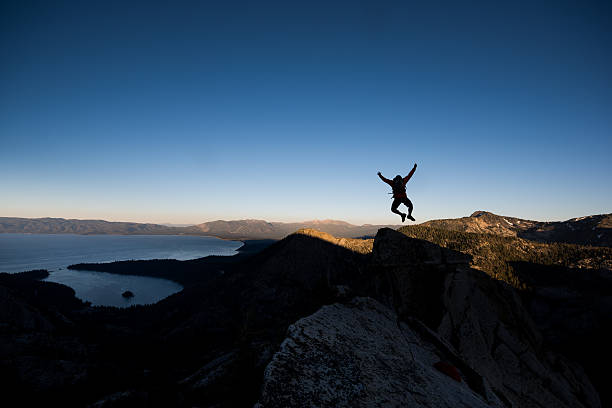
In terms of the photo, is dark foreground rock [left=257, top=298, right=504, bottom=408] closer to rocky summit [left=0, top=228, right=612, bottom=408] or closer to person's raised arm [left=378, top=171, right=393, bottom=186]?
rocky summit [left=0, top=228, right=612, bottom=408]

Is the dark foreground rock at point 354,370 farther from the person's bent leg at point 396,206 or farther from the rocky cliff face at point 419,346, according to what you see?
the person's bent leg at point 396,206

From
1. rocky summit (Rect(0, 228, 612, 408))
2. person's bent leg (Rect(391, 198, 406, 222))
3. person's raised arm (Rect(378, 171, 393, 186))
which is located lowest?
rocky summit (Rect(0, 228, 612, 408))

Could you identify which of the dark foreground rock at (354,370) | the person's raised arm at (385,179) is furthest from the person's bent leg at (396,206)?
the dark foreground rock at (354,370)

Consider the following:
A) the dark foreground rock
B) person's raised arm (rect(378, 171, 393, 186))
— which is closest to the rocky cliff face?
the dark foreground rock

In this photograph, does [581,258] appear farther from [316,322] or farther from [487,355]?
[316,322]

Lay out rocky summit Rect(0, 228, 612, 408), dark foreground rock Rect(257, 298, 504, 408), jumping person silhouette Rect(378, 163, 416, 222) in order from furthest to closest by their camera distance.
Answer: jumping person silhouette Rect(378, 163, 416, 222) < rocky summit Rect(0, 228, 612, 408) < dark foreground rock Rect(257, 298, 504, 408)

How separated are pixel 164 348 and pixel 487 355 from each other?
66.4 meters

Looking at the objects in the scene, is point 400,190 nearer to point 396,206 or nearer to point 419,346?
point 396,206

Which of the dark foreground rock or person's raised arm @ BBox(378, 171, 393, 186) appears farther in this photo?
person's raised arm @ BBox(378, 171, 393, 186)

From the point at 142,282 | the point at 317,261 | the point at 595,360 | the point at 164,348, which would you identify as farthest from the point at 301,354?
the point at 142,282

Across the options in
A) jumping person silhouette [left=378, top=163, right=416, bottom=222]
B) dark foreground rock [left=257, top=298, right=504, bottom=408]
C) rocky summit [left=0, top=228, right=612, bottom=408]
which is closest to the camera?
dark foreground rock [left=257, top=298, right=504, bottom=408]

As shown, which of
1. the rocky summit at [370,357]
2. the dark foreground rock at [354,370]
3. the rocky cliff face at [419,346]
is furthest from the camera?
the rocky summit at [370,357]

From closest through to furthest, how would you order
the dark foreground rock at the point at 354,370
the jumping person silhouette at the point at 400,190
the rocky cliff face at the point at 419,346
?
the dark foreground rock at the point at 354,370, the rocky cliff face at the point at 419,346, the jumping person silhouette at the point at 400,190

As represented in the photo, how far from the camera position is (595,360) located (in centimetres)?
6525
